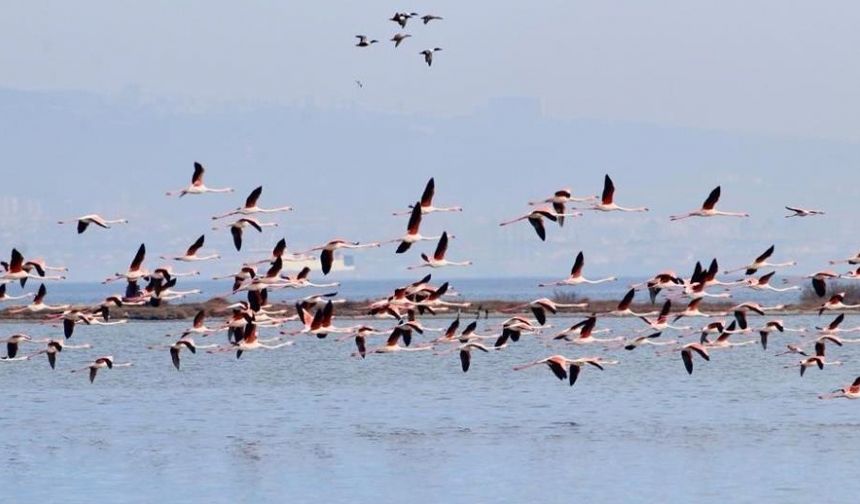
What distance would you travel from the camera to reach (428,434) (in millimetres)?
39844

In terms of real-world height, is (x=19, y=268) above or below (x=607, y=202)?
below

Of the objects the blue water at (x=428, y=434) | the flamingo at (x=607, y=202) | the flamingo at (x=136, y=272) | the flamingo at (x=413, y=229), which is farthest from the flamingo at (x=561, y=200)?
the flamingo at (x=136, y=272)

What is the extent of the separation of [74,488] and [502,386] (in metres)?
20.1

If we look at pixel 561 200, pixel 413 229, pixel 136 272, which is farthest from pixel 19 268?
pixel 561 200

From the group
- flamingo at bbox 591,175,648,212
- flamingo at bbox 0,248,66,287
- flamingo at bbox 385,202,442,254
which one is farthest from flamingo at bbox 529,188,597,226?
flamingo at bbox 0,248,66,287

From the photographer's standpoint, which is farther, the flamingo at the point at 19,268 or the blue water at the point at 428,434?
the flamingo at the point at 19,268

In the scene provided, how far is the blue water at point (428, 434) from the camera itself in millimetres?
32938

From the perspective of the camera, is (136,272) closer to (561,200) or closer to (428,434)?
(561,200)

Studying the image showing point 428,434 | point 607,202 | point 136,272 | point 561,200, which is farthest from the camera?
point 428,434

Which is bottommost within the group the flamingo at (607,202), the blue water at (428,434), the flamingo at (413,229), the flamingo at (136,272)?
the blue water at (428,434)

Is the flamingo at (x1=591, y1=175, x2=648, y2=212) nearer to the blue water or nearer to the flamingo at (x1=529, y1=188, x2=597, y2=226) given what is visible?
the flamingo at (x1=529, y1=188, x2=597, y2=226)

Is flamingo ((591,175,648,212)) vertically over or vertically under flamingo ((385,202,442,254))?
over

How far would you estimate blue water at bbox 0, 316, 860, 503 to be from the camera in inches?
1297

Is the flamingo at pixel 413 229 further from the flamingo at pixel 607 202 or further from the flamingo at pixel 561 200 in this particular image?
the flamingo at pixel 607 202
